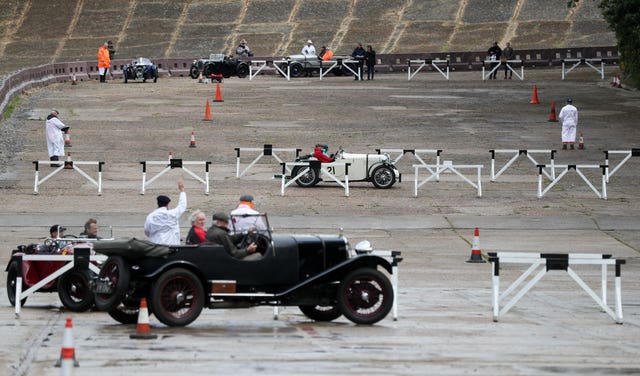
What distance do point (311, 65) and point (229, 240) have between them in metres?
48.0

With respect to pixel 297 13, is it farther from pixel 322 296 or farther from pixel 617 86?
pixel 322 296

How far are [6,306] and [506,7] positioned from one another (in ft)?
205

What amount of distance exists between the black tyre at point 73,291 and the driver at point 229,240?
82.9 inches

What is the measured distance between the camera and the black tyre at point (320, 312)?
17172mm

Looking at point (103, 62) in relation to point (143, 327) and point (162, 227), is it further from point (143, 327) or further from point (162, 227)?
point (143, 327)

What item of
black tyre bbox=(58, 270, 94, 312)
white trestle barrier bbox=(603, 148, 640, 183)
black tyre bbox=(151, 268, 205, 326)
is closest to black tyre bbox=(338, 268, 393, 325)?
black tyre bbox=(151, 268, 205, 326)

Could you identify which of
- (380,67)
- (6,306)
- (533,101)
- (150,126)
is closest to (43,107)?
(150,126)

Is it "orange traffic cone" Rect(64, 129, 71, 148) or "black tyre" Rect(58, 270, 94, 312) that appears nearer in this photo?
"black tyre" Rect(58, 270, 94, 312)

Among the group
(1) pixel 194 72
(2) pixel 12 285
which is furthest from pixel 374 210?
(1) pixel 194 72

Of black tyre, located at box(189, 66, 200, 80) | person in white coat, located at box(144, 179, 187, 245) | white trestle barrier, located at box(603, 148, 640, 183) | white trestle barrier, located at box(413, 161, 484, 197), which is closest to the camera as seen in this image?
person in white coat, located at box(144, 179, 187, 245)

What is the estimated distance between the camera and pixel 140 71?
61.6 metres

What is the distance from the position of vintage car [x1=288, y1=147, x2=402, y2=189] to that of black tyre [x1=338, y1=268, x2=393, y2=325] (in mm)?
16708

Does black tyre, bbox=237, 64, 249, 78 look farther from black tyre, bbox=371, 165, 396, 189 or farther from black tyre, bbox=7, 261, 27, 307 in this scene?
black tyre, bbox=7, 261, 27, 307

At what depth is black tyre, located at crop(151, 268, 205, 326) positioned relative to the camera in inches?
632
